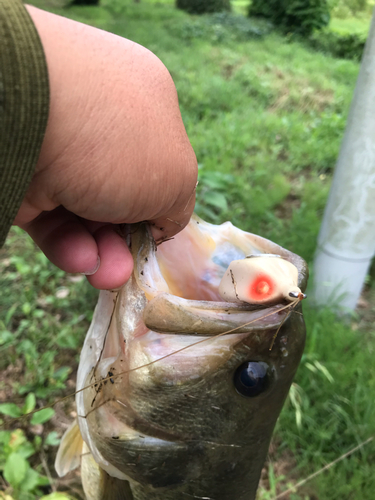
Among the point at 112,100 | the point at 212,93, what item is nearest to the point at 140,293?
the point at 112,100

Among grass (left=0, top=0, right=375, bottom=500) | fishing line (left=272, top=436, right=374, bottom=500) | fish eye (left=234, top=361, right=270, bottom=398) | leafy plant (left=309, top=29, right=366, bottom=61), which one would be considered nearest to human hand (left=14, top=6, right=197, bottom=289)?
fish eye (left=234, top=361, right=270, bottom=398)

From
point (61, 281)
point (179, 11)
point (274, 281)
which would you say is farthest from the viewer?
point (179, 11)

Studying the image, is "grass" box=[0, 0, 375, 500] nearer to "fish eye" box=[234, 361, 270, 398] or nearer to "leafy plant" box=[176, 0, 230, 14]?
"fish eye" box=[234, 361, 270, 398]

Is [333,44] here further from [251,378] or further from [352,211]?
[251,378]

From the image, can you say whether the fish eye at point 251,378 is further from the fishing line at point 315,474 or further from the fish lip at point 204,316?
the fishing line at point 315,474

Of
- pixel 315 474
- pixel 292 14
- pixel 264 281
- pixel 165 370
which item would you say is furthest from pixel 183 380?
pixel 292 14

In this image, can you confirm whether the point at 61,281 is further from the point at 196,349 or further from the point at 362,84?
the point at 362,84
